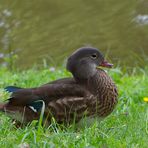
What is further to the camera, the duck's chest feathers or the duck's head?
the duck's head

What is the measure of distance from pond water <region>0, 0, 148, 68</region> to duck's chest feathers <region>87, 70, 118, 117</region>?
14.0 ft

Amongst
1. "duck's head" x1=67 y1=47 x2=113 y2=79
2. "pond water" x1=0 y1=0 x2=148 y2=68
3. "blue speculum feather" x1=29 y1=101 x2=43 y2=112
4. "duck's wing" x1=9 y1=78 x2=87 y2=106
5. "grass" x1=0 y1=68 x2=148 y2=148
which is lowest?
"pond water" x1=0 y1=0 x2=148 y2=68

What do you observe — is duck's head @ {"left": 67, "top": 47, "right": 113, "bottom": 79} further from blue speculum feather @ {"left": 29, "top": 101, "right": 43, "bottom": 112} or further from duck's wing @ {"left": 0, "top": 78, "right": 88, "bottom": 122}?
blue speculum feather @ {"left": 29, "top": 101, "right": 43, "bottom": 112}

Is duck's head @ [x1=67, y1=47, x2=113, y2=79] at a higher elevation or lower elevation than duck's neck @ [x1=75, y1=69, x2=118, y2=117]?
higher

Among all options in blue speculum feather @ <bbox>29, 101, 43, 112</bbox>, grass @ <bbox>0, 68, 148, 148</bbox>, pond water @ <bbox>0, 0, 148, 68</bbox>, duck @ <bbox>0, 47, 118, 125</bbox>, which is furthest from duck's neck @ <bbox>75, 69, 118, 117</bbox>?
pond water @ <bbox>0, 0, 148, 68</bbox>

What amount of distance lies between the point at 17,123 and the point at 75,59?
2.34 feet

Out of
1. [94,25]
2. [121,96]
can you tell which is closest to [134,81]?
[121,96]

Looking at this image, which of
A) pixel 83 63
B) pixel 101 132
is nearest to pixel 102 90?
pixel 83 63

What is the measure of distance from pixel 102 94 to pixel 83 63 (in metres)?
0.34

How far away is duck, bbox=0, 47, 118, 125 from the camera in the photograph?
5164mm

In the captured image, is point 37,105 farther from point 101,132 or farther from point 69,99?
point 101,132

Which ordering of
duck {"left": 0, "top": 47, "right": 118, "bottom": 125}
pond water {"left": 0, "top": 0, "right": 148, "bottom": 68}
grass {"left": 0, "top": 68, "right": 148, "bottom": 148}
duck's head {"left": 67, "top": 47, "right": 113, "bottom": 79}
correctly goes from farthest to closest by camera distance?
pond water {"left": 0, "top": 0, "right": 148, "bottom": 68}
duck's head {"left": 67, "top": 47, "right": 113, "bottom": 79}
duck {"left": 0, "top": 47, "right": 118, "bottom": 125}
grass {"left": 0, "top": 68, "right": 148, "bottom": 148}

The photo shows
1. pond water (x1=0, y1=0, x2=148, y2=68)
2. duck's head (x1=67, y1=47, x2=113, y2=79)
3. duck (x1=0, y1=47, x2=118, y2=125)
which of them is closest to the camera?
duck (x1=0, y1=47, x2=118, y2=125)

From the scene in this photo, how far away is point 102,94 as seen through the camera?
5.29 metres
